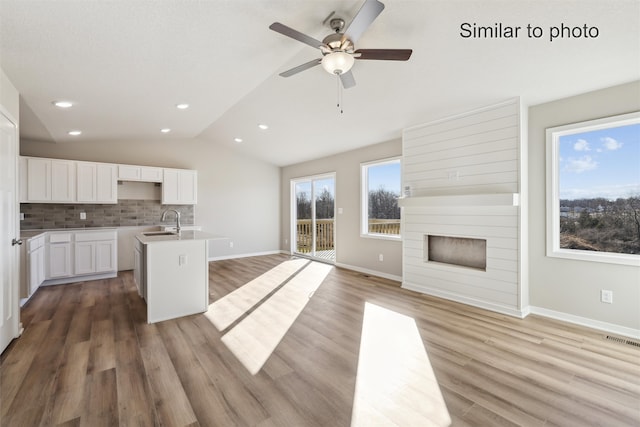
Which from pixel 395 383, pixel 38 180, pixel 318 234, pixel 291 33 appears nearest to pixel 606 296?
pixel 395 383

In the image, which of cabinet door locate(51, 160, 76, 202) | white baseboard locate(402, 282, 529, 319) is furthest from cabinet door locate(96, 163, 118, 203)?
white baseboard locate(402, 282, 529, 319)

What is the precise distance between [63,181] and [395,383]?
606 cm

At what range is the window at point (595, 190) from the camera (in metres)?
2.96

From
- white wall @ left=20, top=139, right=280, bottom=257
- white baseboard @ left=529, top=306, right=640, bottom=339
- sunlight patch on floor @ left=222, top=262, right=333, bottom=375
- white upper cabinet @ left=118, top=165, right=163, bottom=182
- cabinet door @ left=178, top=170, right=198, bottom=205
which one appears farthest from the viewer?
cabinet door @ left=178, top=170, right=198, bottom=205

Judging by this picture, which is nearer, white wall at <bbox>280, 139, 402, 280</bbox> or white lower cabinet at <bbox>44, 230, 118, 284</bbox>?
white lower cabinet at <bbox>44, 230, 118, 284</bbox>

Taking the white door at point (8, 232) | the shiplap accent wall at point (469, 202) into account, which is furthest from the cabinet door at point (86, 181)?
the shiplap accent wall at point (469, 202)

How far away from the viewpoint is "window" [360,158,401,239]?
5246mm

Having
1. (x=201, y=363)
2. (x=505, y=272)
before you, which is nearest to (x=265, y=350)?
(x=201, y=363)

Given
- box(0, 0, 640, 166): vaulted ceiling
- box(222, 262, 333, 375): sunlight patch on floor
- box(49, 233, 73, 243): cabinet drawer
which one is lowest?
box(222, 262, 333, 375): sunlight patch on floor

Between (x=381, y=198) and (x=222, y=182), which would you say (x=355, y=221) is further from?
(x=222, y=182)

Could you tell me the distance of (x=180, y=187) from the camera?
20.6 ft

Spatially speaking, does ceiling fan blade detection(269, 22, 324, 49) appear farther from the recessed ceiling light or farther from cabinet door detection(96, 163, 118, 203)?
cabinet door detection(96, 163, 118, 203)

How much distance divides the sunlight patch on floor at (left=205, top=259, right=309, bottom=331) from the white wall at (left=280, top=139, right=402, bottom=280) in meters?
1.18

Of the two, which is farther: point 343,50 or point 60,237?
point 60,237
